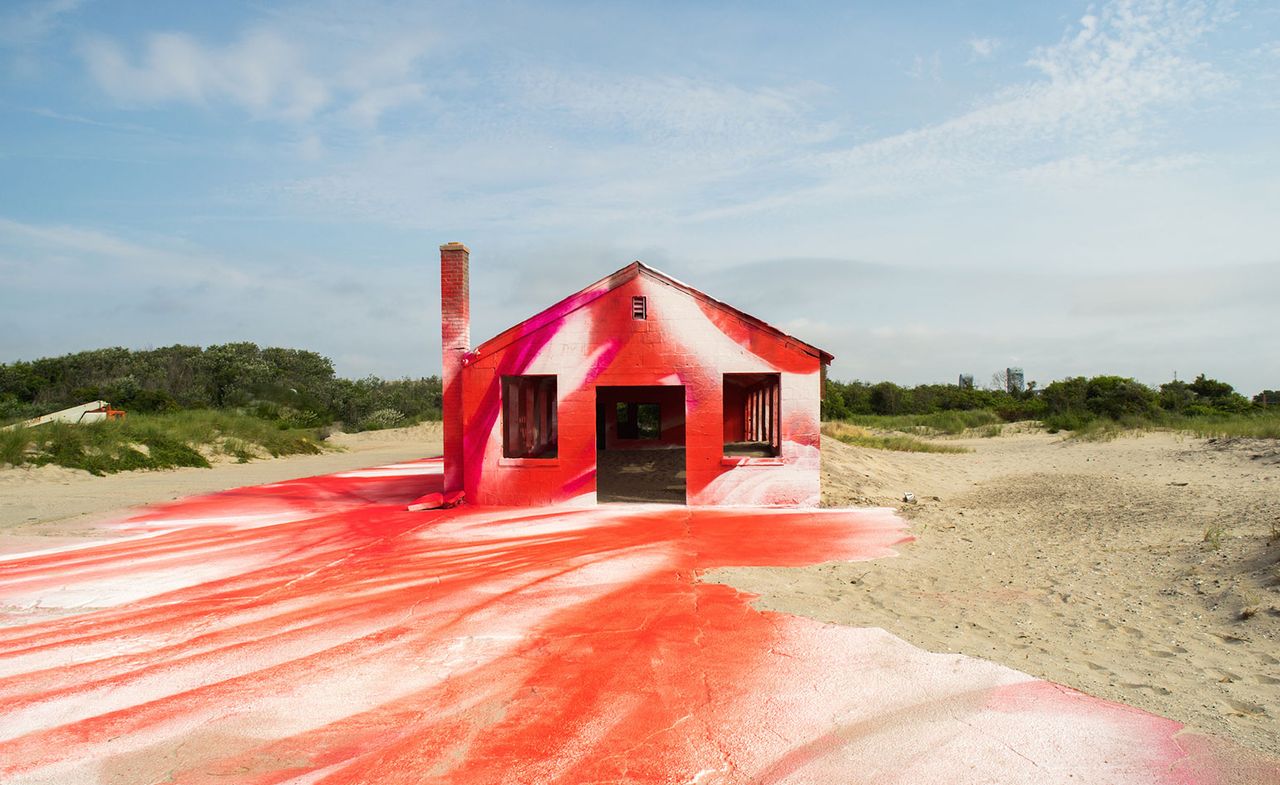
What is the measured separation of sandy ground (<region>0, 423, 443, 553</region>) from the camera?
1146 centimetres

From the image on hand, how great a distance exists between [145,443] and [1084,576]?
990 inches

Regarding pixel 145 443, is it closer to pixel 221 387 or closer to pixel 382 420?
pixel 382 420

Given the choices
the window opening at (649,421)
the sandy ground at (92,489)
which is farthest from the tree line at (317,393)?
the window opening at (649,421)

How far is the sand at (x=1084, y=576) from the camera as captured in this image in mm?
5016

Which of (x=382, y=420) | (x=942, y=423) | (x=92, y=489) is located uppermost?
(x=382, y=420)

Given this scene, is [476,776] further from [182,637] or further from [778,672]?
[182,637]

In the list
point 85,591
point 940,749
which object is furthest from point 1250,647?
point 85,591

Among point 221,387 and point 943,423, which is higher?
point 221,387

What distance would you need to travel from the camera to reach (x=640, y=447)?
2472cm

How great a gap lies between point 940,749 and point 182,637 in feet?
19.1

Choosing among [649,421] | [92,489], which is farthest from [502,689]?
[649,421]

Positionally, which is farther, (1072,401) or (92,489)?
(1072,401)

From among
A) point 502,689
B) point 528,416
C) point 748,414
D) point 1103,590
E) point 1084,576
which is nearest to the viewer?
point 502,689

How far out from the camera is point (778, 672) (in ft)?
16.7
